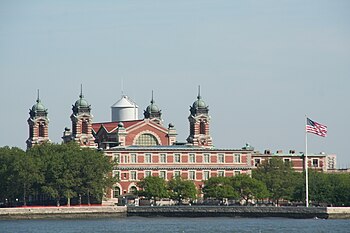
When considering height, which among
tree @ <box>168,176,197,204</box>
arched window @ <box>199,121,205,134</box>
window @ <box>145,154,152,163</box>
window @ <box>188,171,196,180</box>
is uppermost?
arched window @ <box>199,121,205,134</box>

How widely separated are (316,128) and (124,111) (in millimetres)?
56488

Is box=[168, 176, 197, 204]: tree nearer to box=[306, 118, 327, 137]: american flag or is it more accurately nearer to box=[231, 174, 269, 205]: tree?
box=[231, 174, 269, 205]: tree

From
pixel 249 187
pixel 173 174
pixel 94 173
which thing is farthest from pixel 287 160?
pixel 94 173

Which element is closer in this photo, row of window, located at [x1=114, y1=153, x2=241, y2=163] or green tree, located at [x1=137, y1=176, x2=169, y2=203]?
green tree, located at [x1=137, y1=176, x2=169, y2=203]

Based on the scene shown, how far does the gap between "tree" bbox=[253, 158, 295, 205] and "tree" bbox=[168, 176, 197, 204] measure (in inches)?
411

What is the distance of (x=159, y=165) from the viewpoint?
154125mm

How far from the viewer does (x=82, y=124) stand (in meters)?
157

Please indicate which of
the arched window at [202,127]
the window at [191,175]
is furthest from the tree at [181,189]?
the arched window at [202,127]

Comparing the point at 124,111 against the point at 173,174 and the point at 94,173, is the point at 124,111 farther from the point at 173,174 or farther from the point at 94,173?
the point at 94,173

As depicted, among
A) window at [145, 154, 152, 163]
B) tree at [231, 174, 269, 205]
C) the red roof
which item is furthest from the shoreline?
the red roof

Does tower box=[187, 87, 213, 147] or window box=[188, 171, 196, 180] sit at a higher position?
tower box=[187, 87, 213, 147]

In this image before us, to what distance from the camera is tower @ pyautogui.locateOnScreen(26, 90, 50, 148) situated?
158750mm

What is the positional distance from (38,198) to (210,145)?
2424 centimetres

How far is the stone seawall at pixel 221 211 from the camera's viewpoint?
406ft
